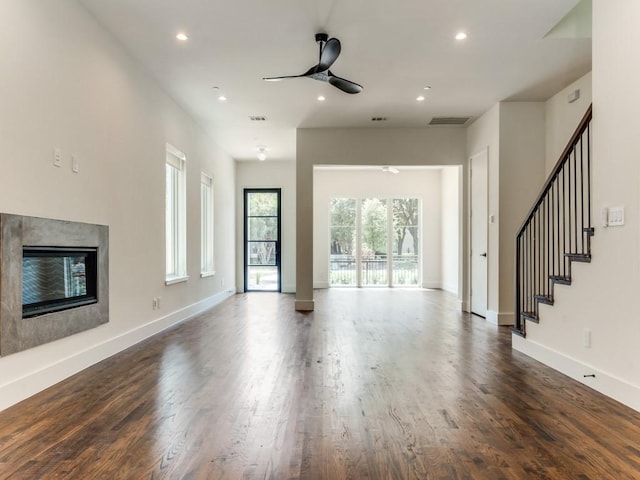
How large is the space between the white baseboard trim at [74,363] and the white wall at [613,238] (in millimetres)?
4042

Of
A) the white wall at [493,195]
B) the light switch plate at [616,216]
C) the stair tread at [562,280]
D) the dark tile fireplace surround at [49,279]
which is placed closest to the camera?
the dark tile fireplace surround at [49,279]

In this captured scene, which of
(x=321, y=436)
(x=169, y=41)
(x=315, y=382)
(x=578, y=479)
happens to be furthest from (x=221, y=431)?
(x=169, y=41)

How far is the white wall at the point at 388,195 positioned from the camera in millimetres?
10383

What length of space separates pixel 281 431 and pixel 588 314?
2511 mm

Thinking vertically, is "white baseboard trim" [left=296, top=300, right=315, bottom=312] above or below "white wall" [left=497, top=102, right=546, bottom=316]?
below

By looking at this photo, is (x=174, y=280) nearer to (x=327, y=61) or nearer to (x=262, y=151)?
(x=327, y=61)

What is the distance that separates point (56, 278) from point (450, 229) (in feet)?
28.0

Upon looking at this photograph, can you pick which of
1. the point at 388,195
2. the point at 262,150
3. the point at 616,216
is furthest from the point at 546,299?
the point at 388,195

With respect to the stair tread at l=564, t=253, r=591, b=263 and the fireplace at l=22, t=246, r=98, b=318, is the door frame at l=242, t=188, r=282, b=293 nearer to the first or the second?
the fireplace at l=22, t=246, r=98, b=318

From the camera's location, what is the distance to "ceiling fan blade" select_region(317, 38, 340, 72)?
136 inches

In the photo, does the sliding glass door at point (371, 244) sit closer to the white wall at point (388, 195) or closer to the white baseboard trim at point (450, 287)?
the white wall at point (388, 195)

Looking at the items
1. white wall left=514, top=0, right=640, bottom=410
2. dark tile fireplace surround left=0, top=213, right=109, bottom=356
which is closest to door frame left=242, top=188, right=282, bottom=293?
dark tile fireplace surround left=0, top=213, right=109, bottom=356

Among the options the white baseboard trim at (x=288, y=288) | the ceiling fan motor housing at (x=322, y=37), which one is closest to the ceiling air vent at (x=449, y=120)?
the ceiling fan motor housing at (x=322, y=37)

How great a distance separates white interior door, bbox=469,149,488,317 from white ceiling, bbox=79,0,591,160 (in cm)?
86
